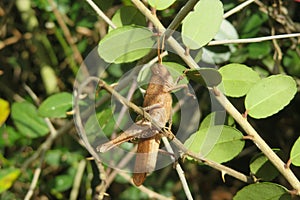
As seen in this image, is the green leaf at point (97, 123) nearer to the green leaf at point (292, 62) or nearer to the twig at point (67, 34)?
the twig at point (67, 34)

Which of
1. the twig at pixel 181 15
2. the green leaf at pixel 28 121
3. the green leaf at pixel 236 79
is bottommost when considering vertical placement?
the green leaf at pixel 28 121

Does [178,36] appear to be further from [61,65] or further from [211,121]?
[61,65]

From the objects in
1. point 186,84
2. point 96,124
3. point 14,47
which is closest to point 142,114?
point 186,84

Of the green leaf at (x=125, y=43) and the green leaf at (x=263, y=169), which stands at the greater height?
the green leaf at (x=125, y=43)

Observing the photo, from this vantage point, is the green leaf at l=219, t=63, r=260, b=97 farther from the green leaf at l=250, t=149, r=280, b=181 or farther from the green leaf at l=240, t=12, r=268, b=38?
the green leaf at l=240, t=12, r=268, b=38

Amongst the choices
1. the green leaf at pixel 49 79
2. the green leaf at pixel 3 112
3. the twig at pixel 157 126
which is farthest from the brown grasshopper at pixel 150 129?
the green leaf at pixel 49 79

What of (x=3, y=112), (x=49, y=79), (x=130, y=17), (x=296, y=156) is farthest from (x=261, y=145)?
(x=49, y=79)

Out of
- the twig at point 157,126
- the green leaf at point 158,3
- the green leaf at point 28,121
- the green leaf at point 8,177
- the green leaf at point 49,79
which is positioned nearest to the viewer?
the twig at point 157,126
